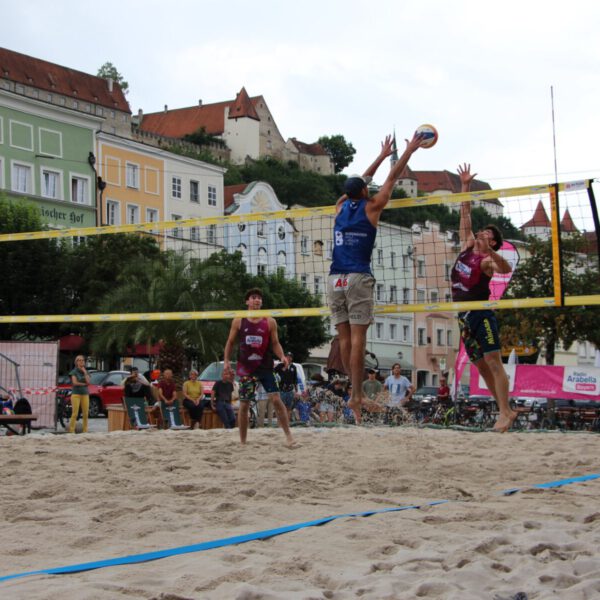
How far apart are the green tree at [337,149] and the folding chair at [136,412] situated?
108m

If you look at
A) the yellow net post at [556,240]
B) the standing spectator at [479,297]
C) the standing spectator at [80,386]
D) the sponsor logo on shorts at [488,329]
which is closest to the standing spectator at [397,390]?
the standing spectator at [80,386]

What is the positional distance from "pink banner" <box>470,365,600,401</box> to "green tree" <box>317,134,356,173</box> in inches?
4087

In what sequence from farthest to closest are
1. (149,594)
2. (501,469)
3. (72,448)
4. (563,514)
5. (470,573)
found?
1. (72,448)
2. (501,469)
3. (563,514)
4. (470,573)
5. (149,594)

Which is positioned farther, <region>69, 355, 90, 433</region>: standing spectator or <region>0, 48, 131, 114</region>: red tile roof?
<region>0, 48, 131, 114</region>: red tile roof

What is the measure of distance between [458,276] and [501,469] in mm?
1597

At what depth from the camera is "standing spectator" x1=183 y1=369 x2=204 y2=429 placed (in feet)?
51.1

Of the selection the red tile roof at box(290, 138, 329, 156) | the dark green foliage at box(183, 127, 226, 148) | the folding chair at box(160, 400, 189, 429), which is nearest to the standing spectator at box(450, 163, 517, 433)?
the folding chair at box(160, 400, 189, 429)

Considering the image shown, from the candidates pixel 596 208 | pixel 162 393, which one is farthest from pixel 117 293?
pixel 596 208

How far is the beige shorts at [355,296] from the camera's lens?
23.9 ft

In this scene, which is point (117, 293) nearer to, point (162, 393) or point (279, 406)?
point (162, 393)

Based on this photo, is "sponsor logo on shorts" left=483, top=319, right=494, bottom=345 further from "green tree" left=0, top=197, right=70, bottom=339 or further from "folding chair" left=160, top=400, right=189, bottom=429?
"green tree" left=0, top=197, right=70, bottom=339

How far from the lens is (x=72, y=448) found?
856 centimetres

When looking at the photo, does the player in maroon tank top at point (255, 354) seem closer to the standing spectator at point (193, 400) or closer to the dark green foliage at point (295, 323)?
the standing spectator at point (193, 400)

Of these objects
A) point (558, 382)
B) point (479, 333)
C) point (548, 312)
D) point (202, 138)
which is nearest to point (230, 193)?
point (548, 312)
